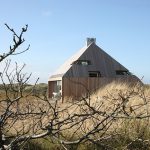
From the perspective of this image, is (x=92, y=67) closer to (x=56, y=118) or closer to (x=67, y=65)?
(x=67, y=65)

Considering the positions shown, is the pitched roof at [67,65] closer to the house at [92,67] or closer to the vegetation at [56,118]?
the house at [92,67]

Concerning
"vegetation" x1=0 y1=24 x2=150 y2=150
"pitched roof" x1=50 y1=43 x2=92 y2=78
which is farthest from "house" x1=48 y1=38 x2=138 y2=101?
"vegetation" x1=0 y1=24 x2=150 y2=150

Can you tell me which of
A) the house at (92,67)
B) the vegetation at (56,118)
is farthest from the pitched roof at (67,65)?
the vegetation at (56,118)

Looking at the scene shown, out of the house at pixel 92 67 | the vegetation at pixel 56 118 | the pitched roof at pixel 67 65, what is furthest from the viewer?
the pitched roof at pixel 67 65

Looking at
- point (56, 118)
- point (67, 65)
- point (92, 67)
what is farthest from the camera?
point (67, 65)

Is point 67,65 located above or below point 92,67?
above

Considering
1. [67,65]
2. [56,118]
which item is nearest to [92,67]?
[67,65]

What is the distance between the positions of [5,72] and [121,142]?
4.27 m

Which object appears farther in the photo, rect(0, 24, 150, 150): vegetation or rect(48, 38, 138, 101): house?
rect(48, 38, 138, 101): house

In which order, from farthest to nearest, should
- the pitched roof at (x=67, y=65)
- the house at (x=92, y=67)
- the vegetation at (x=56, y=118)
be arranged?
the pitched roof at (x=67, y=65) → the house at (x=92, y=67) → the vegetation at (x=56, y=118)

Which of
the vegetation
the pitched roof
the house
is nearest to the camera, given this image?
the vegetation

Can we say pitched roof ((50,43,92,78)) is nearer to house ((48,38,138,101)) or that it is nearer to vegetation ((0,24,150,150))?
house ((48,38,138,101))

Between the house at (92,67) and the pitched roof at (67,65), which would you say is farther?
the pitched roof at (67,65)

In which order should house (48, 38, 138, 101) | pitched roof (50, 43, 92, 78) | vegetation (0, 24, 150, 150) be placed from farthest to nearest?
pitched roof (50, 43, 92, 78)
house (48, 38, 138, 101)
vegetation (0, 24, 150, 150)
